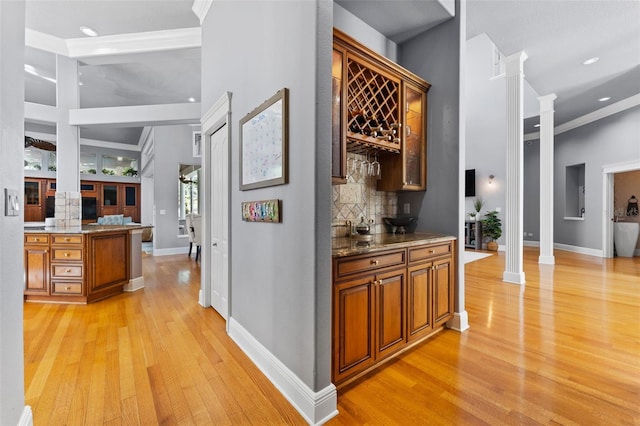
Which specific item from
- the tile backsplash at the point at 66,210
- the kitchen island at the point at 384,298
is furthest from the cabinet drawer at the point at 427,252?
the tile backsplash at the point at 66,210

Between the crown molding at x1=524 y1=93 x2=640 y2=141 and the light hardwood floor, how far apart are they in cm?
529

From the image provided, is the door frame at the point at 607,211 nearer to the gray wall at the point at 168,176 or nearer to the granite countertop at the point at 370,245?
the granite countertop at the point at 370,245

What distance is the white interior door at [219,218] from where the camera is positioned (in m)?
3.07

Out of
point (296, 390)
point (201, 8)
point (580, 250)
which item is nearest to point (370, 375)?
point (296, 390)

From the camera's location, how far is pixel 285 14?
1.92 metres

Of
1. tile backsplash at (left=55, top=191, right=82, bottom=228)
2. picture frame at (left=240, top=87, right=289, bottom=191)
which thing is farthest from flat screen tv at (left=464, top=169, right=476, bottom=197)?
tile backsplash at (left=55, top=191, right=82, bottom=228)

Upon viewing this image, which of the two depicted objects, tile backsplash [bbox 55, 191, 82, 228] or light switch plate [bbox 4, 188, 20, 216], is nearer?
light switch plate [bbox 4, 188, 20, 216]

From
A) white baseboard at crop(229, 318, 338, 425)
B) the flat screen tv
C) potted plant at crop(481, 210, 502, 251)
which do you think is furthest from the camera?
the flat screen tv

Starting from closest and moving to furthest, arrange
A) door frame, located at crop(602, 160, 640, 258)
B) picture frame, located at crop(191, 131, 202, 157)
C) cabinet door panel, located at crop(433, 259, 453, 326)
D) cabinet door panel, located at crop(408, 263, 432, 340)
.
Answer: cabinet door panel, located at crop(408, 263, 432, 340)
cabinet door panel, located at crop(433, 259, 453, 326)
door frame, located at crop(602, 160, 640, 258)
picture frame, located at crop(191, 131, 202, 157)

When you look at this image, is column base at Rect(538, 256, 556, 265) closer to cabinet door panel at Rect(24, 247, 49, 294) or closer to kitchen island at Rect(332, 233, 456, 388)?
kitchen island at Rect(332, 233, 456, 388)

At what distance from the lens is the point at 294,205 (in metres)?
1.85

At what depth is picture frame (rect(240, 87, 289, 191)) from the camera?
6.28ft

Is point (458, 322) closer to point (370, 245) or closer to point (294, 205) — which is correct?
point (370, 245)

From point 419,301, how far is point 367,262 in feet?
2.80
